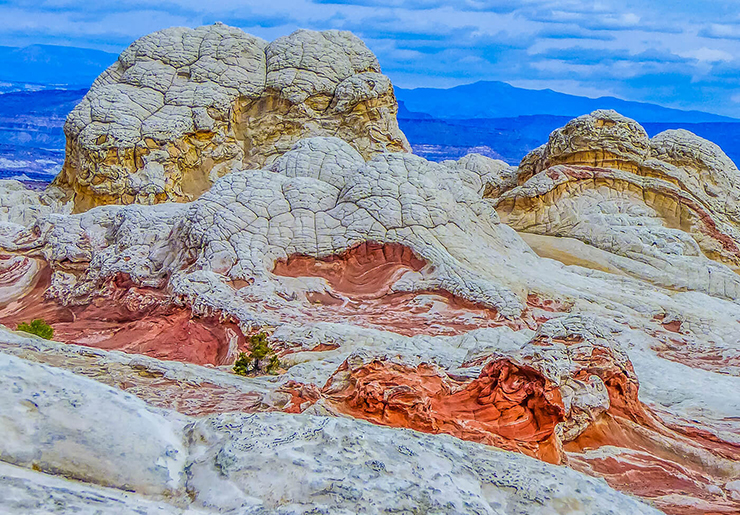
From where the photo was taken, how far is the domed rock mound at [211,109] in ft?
59.7

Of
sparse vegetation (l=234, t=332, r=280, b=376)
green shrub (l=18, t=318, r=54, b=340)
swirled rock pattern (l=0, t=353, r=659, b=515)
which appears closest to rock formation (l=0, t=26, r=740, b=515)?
swirled rock pattern (l=0, t=353, r=659, b=515)

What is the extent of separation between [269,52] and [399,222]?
11.9 m

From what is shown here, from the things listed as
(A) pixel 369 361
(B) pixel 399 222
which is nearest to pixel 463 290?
(B) pixel 399 222

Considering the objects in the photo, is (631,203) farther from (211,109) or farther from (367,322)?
(211,109)

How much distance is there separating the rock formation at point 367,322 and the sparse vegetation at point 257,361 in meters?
0.16

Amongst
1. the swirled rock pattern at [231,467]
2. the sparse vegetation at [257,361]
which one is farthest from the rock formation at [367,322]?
the sparse vegetation at [257,361]

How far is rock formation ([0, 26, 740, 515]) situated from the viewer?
3016mm

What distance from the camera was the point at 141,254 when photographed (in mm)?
10523

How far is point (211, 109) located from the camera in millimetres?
19000

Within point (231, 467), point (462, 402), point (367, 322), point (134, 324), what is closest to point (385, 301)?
point (367, 322)

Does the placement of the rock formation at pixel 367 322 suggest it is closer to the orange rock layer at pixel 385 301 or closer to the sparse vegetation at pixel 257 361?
the orange rock layer at pixel 385 301

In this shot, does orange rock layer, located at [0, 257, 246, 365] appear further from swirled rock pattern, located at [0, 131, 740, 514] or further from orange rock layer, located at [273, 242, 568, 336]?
orange rock layer, located at [273, 242, 568, 336]

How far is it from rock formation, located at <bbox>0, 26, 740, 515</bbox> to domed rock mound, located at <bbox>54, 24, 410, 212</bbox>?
0.11 meters

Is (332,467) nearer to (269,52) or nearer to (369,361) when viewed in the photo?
(369,361)
